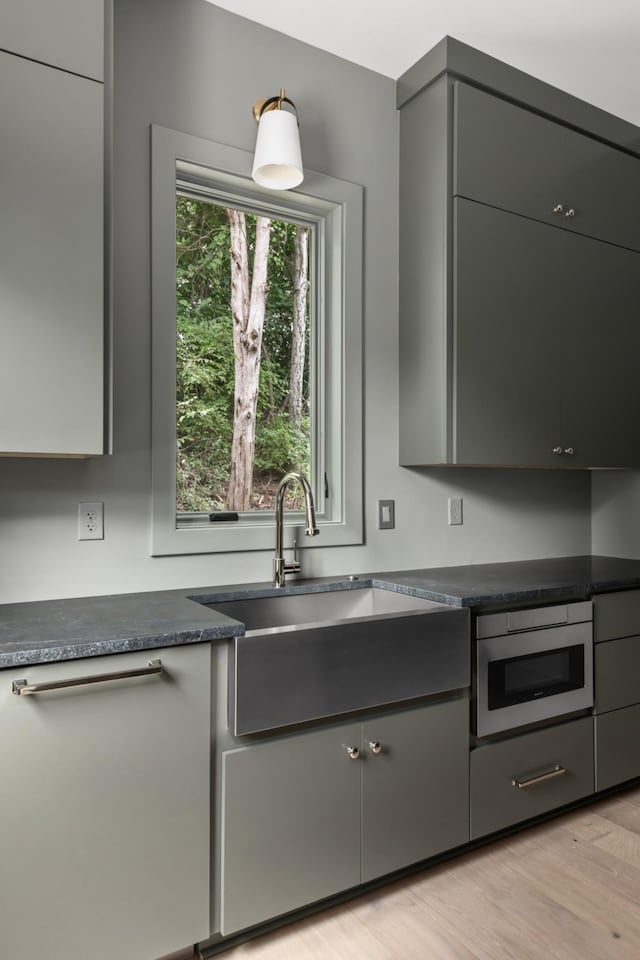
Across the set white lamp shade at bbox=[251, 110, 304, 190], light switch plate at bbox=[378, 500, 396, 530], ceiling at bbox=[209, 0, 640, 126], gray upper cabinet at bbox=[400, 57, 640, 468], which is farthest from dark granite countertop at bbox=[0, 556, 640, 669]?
ceiling at bbox=[209, 0, 640, 126]

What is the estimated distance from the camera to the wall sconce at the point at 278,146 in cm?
204

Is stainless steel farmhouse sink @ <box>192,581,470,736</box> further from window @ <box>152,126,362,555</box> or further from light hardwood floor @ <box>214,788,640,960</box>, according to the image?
light hardwood floor @ <box>214,788,640,960</box>

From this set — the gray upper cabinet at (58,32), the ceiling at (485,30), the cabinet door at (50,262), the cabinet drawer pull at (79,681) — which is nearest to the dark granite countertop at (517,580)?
the cabinet drawer pull at (79,681)

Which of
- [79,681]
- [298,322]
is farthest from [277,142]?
[79,681]

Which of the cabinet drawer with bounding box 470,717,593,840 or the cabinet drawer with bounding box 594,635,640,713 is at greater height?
the cabinet drawer with bounding box 594,635,640,713

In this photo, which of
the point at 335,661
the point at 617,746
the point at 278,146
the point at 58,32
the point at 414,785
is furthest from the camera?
the point at 617,746

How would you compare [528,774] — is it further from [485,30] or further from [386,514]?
[485,30]

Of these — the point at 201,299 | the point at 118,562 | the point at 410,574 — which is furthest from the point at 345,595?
the point at 201,299

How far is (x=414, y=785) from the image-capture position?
74.0 inches

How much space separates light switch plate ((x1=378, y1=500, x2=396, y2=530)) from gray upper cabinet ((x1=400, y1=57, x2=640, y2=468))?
0.17 meters

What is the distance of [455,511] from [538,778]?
102cm

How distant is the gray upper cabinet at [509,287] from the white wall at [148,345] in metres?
0.12

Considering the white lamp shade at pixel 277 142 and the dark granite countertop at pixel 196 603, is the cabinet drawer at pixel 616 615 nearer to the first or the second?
the dark granite countertop at pixel 196 603

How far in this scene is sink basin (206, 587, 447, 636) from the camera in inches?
81.7
